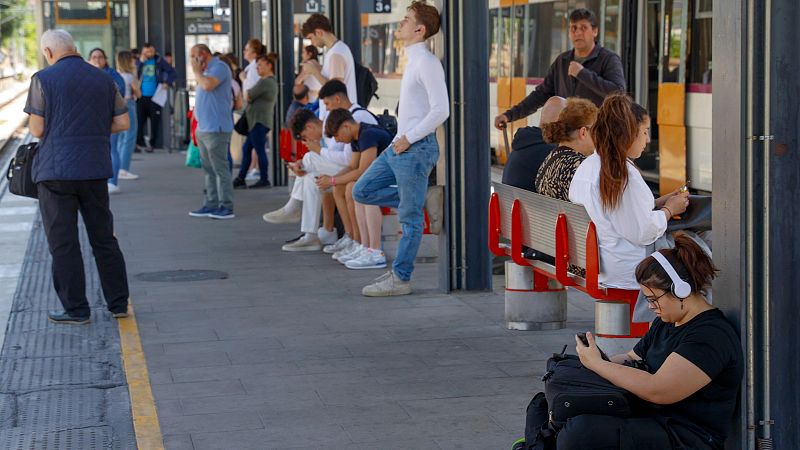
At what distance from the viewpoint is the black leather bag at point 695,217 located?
5.93 m

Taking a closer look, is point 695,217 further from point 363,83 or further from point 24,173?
point 363,83

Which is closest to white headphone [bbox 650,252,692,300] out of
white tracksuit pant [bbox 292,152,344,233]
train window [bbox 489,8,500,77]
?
white tracksuit pant [bbox 292,152,344,233]

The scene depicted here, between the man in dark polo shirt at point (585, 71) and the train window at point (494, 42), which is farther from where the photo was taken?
the train window at point (494, 42)

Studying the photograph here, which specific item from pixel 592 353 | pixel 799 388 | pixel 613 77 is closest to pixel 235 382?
pixel 592 353

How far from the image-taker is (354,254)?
10.0m

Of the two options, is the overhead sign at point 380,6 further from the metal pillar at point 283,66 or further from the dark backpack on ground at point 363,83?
the metal pillar at point 283,66

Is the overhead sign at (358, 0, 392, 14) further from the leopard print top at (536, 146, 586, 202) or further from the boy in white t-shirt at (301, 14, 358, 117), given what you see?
the leopard print top at (536, 146, 586, 202)

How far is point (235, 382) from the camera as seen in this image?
254 inches

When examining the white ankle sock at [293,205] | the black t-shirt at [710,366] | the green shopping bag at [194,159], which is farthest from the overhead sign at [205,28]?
the black t-shirt at [710,366]

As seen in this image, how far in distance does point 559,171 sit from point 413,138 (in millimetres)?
2018

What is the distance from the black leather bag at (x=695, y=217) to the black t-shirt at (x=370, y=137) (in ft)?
13.2

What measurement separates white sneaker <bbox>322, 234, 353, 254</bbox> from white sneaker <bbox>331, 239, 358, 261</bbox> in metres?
0.01

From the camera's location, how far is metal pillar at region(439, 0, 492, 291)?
8.66 m

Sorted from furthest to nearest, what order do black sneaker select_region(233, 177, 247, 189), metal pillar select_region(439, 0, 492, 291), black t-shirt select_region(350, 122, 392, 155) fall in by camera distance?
black sneaker select_region(233, 177, 247, 189)
black t-shirt select_region(350, 122, 392, 155)
metal pillar select_region(439, 0, 492, 291)
